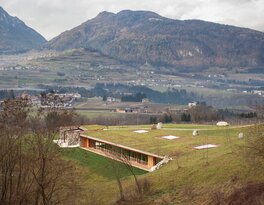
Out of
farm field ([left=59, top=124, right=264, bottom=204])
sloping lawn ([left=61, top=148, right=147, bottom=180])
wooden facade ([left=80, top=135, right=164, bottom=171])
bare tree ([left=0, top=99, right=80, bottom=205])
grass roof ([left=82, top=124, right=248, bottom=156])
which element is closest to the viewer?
bare tree ([left=0, top=99, right=80, bottom=205])

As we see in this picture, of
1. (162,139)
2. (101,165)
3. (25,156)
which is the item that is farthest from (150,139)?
(25,156)

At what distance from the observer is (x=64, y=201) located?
32219 millimetres

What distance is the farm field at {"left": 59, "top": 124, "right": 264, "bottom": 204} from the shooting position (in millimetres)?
29453

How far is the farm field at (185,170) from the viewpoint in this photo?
29.5 metres

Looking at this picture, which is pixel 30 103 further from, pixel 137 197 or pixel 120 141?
pixel 120 141

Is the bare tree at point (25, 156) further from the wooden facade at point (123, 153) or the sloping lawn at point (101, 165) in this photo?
the wooden facade at point (123, 153)

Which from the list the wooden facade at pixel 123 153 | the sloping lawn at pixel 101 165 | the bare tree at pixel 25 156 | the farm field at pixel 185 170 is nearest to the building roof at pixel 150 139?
the farm field at pixel 185 170

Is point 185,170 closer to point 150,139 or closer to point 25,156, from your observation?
point 25,156

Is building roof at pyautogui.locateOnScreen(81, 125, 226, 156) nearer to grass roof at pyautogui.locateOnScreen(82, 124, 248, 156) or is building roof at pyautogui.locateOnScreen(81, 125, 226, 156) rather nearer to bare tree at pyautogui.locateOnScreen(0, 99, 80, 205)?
grass roof at pyautogui.locateOnScreen(82, 124, 248, 156)

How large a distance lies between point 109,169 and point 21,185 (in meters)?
23.0

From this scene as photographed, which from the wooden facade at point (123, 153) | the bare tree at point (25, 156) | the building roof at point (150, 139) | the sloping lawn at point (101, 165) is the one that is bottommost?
the sloping lawn at point (101, 165)

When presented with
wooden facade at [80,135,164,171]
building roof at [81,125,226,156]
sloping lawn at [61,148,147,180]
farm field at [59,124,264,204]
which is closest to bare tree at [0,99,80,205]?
farm field at [59,124,264,204]

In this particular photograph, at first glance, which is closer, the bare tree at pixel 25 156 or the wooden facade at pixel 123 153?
the bare tree at pixel 25 156

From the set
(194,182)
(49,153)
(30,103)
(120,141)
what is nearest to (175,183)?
(194,182)
